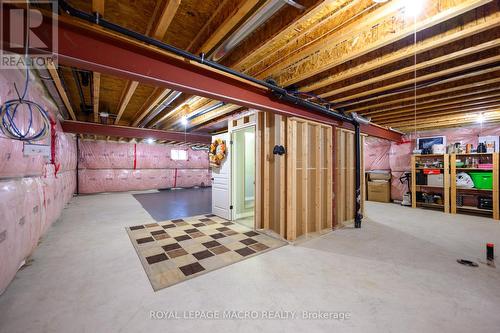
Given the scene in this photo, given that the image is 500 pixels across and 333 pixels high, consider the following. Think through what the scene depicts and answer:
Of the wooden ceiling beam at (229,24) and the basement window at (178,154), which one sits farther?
the basement window at (178,154)

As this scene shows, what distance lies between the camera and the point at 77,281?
2.12 meters

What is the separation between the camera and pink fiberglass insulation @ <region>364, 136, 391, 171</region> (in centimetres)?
749

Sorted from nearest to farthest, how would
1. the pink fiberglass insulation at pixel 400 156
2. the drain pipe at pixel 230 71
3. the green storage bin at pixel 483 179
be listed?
the drain pipe at pixel 230 71 → the green storage bin at pixel 483 179 → the pink fiberglass insulation at pixel 400 156

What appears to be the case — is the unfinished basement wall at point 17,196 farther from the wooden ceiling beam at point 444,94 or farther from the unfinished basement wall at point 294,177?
the wooden ceiling beam at point 444,94

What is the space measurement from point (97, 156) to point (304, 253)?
9.64m

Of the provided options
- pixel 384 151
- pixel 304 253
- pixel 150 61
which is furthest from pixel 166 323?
pixel 384 151

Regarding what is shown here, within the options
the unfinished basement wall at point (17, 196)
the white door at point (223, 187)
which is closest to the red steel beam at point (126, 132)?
the white door at point (223, 187)

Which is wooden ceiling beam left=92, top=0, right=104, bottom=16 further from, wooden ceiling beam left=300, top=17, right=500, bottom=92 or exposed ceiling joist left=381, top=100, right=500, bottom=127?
exposed ceiling joist left=381, top=100, right=500, bottom=127

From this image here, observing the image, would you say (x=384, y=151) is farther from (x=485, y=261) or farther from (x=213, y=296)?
(x=213, y=296)

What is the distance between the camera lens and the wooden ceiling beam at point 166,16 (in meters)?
1.52

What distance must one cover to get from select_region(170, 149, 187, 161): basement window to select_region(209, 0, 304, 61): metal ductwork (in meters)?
8.36

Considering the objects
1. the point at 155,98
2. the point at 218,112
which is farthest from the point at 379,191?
the point at 155,98

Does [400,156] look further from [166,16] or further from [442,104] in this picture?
[166,16]

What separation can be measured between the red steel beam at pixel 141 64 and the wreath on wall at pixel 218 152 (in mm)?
2087
